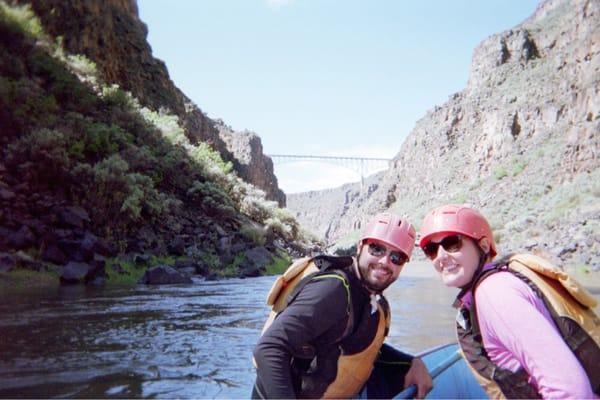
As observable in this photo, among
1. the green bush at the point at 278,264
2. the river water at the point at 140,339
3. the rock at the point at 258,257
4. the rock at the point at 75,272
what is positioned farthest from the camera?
the green bush at the point at 278,264

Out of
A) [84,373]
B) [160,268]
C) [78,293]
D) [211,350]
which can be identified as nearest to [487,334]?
[84,373]

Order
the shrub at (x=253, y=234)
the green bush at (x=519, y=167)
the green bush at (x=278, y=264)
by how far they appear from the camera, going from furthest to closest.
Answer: the green bush at (x=519, y=167) < the shrub at (x=253, y=234) < the green bush at (x=278, y=264)

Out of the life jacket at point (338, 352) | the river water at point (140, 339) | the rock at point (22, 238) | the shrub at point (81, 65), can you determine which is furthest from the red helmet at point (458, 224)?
the shrub at point (81, 65)

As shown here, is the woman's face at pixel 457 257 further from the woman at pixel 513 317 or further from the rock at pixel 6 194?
the rock at pixel 6 194

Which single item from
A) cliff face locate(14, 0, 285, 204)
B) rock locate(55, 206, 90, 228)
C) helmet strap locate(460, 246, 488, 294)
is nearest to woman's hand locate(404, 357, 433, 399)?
helmet strap locate(460, 246, 488, 294)

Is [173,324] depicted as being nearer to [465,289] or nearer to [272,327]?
[272,327]

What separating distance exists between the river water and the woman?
2.39 meters

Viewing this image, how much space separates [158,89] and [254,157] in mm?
32036

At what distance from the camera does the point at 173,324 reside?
6879 millimetres

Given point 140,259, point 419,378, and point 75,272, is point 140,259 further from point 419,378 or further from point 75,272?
point 419,378

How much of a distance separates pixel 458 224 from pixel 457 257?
147 millimetres

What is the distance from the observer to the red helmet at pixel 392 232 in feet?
8.60

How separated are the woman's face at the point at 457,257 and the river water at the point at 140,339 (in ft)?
7.91

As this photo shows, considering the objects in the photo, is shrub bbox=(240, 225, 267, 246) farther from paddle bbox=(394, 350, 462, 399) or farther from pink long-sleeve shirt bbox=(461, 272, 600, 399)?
pink long-sleeve shirt bbox=(461, 272, 600, 399)
